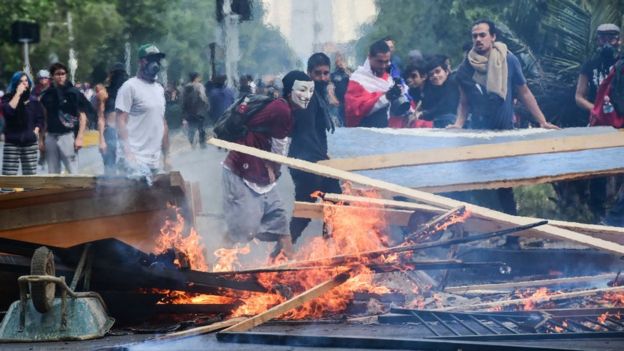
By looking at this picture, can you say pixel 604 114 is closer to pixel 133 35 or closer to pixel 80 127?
pixel 80 127

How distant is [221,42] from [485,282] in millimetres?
6998

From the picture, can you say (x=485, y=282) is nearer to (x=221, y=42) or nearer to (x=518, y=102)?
(x=518, y=102)

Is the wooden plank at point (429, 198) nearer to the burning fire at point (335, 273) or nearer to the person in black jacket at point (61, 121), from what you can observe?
the burning fire at point (335, 273)

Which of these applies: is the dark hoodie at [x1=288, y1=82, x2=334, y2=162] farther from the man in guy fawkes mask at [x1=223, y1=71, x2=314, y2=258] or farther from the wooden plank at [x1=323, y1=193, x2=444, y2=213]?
the wooden plank at [x1=323, y1=193, x2=444, y2=213]

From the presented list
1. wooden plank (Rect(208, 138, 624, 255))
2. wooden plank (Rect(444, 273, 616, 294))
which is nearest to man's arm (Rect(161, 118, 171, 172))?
wooden plank (Rect(208, 138, 624, 255))

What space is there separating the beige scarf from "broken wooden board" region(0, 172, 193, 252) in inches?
142

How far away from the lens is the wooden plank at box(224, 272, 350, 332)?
7426 mm

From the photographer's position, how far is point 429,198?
28.8ft

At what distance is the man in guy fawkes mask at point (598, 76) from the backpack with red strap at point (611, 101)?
0.83 ft

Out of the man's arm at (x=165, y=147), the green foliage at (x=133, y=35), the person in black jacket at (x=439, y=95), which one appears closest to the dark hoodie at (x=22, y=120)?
the green foliage at (x=133, y=35)

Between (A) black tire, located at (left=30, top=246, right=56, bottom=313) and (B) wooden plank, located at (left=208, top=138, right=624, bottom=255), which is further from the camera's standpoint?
(B) wooden plank, located at (left=208, top=138, right=624, bottom=255)

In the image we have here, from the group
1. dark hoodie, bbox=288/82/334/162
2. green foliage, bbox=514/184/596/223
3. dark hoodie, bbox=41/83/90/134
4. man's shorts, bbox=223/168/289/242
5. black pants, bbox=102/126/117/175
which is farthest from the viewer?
black pants, bbox=102/126/117/175

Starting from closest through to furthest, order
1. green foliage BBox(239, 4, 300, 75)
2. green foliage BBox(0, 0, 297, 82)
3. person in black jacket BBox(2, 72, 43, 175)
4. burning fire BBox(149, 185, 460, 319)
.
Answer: burning fire BBox(149, 185, 460, 319) < green foliage BBox(239, 4, 300, 75) < person in black jacket BBox(2, 72, 43, 175) < green foliage BBox(0, 0, 297, 82)

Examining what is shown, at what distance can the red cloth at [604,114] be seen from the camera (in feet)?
38.3
